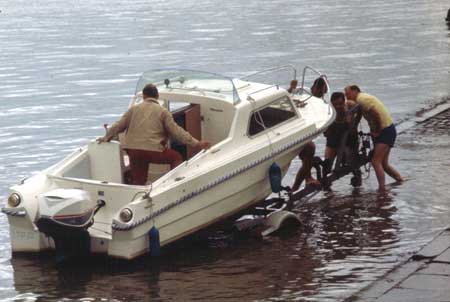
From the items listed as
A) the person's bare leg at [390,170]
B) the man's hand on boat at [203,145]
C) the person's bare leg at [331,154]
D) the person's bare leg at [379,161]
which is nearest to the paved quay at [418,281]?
the man's hand on boat at [203,145]

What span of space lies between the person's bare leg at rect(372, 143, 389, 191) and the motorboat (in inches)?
36.5

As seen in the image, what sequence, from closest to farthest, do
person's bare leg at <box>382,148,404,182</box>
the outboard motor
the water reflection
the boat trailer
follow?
the water reflection, the outboard motor, the boat trailer, person's bare leg at <box>382,148,404,182</box>

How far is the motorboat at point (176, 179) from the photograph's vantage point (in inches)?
505

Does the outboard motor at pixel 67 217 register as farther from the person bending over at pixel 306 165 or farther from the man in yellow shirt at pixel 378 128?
the man in yellow shirt at pixel 378 128

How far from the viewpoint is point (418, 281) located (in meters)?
11.2

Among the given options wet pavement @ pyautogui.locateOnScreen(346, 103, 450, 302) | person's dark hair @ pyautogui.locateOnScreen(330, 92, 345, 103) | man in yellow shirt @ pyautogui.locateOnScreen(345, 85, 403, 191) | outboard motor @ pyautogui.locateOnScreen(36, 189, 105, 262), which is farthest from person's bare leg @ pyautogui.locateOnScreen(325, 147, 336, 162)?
outboard motor @ pyautogui.locateOnScreen(36, 189, 105, 262)

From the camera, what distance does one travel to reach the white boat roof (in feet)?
49.1

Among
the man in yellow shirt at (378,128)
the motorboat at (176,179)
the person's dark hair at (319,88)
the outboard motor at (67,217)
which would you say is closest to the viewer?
the outboard motor at (67,217)

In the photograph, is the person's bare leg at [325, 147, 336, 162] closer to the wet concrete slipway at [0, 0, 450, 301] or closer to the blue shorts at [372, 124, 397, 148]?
the wet concrete slipway at [0, 0, 450, 301]

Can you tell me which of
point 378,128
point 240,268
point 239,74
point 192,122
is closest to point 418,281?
point 240,268

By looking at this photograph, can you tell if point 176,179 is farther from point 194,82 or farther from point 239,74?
point 239,74

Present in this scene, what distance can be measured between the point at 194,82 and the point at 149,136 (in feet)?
5.07

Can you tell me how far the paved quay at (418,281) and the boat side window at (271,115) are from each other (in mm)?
3267

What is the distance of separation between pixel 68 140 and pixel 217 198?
346 inches
